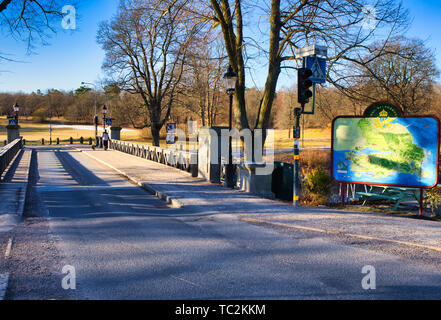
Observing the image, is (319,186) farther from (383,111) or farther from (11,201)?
(11,201)

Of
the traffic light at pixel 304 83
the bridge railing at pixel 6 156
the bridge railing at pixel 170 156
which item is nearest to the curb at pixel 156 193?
the bridge railing at pixel 170 156

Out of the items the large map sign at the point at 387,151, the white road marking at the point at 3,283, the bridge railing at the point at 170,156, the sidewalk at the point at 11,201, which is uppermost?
the large map sign at the point at 387,151

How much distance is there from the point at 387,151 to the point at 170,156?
39.0 ft

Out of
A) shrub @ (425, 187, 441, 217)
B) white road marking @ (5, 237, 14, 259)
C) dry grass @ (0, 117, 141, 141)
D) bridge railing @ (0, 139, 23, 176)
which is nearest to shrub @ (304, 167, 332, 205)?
shrub @ (425, 187, 441, 217)

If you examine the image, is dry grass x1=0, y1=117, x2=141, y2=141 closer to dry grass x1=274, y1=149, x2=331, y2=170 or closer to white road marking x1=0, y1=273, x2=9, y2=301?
dry grass x1=274, y1=149, x2=331, y2=170

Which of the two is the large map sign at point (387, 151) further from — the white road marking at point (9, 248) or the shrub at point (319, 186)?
the white road marking at point (9, 248)

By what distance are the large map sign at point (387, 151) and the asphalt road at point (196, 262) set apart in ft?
13.1

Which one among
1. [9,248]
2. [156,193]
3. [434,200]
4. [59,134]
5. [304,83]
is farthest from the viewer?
[59,134]

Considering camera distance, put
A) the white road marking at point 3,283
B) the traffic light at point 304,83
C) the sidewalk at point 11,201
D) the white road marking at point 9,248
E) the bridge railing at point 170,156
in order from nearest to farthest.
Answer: the white road marking at point 3,283 → the white road marking at point 9,248 → the sidewalk at point 11,201 → the traffic light at point 304,83 → the bridge railing at point 170,156

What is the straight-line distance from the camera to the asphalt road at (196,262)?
14.5 feet

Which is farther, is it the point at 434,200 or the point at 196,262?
the point at 434,200

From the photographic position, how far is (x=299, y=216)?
875 centimetres

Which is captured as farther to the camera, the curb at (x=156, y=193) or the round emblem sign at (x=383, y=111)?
the curb at (x=156, y=193)

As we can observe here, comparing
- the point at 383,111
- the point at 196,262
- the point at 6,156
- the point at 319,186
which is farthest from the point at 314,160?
the point at 196,262
